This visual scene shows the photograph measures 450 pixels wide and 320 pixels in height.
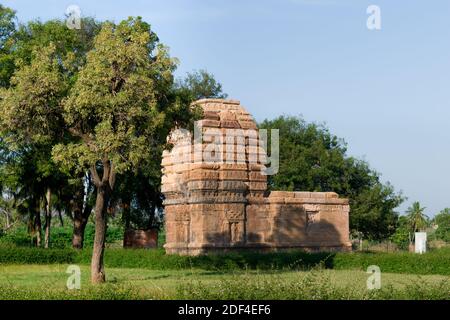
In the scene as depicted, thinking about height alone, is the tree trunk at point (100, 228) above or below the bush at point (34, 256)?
above

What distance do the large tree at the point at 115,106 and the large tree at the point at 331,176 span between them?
2781 cm

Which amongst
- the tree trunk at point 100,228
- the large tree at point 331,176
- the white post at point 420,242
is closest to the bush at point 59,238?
the large tree at point 331,176

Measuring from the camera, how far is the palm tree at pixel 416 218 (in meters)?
77.0

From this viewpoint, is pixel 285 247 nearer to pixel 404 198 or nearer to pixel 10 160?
pixel 10 160

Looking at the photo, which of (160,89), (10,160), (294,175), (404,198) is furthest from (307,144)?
(160,89)

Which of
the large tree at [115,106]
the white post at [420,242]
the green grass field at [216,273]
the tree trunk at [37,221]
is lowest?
the green grass field at [216,273]

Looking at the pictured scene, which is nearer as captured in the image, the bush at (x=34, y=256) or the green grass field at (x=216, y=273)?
the green grass field at (x=216, y=273)

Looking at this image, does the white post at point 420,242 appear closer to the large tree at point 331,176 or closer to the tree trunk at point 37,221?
the large tree at point 331,176

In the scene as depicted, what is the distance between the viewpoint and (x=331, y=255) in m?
29.9

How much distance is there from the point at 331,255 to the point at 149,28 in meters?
12.6

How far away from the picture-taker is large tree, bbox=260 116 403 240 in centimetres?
5250

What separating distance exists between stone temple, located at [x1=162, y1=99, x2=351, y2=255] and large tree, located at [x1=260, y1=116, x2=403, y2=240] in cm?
1758

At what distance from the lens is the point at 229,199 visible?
31.4 metres

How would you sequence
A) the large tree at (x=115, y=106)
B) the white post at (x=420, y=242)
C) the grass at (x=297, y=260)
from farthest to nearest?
the white post at (x=420, y=242) < the grass at (x=297, y=260) < the large tree at (x=115, y=106)
